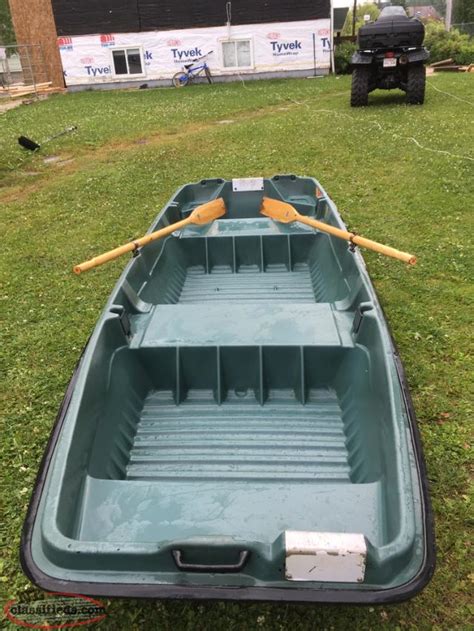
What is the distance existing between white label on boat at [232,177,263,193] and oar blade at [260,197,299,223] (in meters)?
0.32

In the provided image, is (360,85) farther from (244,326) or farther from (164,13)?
(164,13)

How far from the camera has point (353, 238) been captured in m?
3.86

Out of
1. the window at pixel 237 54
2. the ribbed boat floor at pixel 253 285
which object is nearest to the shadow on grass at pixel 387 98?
the window at pixel 237 54

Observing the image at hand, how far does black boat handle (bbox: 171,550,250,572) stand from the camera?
186 centimetres

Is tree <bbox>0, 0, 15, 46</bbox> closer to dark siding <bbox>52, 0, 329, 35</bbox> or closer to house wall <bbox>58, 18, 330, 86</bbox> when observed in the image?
dark siding <bbox>52, 0, 329, 35</bbox>

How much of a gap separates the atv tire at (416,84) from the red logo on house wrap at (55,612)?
43.8ft

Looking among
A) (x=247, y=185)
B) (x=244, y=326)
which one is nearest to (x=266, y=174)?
(x=247, y=185)

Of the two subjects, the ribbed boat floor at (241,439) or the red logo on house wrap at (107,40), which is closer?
the ribbed boat floor at (241,439)

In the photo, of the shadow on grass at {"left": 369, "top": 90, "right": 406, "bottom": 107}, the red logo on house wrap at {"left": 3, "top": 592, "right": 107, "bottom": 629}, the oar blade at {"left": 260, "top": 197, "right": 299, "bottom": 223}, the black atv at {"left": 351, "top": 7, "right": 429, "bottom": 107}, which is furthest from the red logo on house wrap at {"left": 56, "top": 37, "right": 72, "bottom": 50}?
the red logo on house wrap at {"left": 3, "top": 592, "right": 107, "bottom": 629}

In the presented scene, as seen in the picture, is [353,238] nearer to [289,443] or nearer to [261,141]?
[289,443]

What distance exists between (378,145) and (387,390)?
862cm

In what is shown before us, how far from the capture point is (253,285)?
16.3 ft

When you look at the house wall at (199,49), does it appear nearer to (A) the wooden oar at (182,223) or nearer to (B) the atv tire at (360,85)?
(B) the atv tire at (360,85)

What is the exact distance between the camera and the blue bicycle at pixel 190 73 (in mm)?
21844
